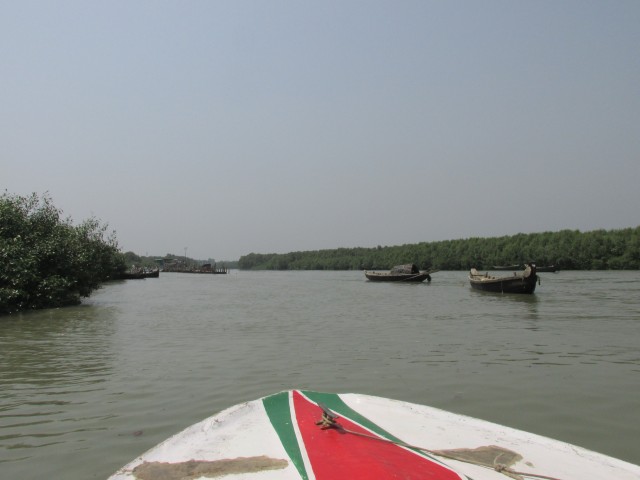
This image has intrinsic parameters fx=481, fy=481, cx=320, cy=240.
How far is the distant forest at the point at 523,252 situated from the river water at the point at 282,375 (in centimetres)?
6786

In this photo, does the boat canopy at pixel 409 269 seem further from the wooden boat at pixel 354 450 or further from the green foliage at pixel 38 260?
the wooden boat at pixel 354 450

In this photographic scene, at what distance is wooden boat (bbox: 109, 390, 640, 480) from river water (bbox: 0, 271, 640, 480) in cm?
128

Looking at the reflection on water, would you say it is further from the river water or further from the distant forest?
the distant forest

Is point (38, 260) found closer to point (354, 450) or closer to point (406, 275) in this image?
point (354, 450)

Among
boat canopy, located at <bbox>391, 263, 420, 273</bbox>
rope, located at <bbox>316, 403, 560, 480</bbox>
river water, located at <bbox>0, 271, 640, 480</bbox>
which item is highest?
boat canopy, located at <bbox>391, 263, 420, 273</bbox>

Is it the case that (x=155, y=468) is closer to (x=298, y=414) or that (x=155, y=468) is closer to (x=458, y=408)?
(x=298, y=414)

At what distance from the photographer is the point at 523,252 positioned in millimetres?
88688

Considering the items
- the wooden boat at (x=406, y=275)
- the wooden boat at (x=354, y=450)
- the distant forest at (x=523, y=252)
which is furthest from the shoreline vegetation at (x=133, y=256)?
the wooden boat at (x=406, y=275)

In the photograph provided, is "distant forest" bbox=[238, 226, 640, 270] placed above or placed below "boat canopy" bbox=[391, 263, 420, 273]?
above

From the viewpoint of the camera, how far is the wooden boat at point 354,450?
3.21 meters

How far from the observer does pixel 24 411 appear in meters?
6.32

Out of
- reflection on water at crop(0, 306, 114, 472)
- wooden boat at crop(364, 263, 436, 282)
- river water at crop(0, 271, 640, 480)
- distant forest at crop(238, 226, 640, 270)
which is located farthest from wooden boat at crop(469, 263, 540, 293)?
distant forest at crop(238, 226, 640, 270)

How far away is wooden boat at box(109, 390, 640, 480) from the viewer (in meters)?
3.21

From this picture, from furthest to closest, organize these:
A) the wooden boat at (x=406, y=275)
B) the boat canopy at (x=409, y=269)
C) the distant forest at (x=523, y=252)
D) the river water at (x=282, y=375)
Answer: the distant forest at (x=523, y=252)
the boat canopy at (x=409, y=269)
the wooden boat at (x=406, y=275)
the river water at (x=282, y=375)
